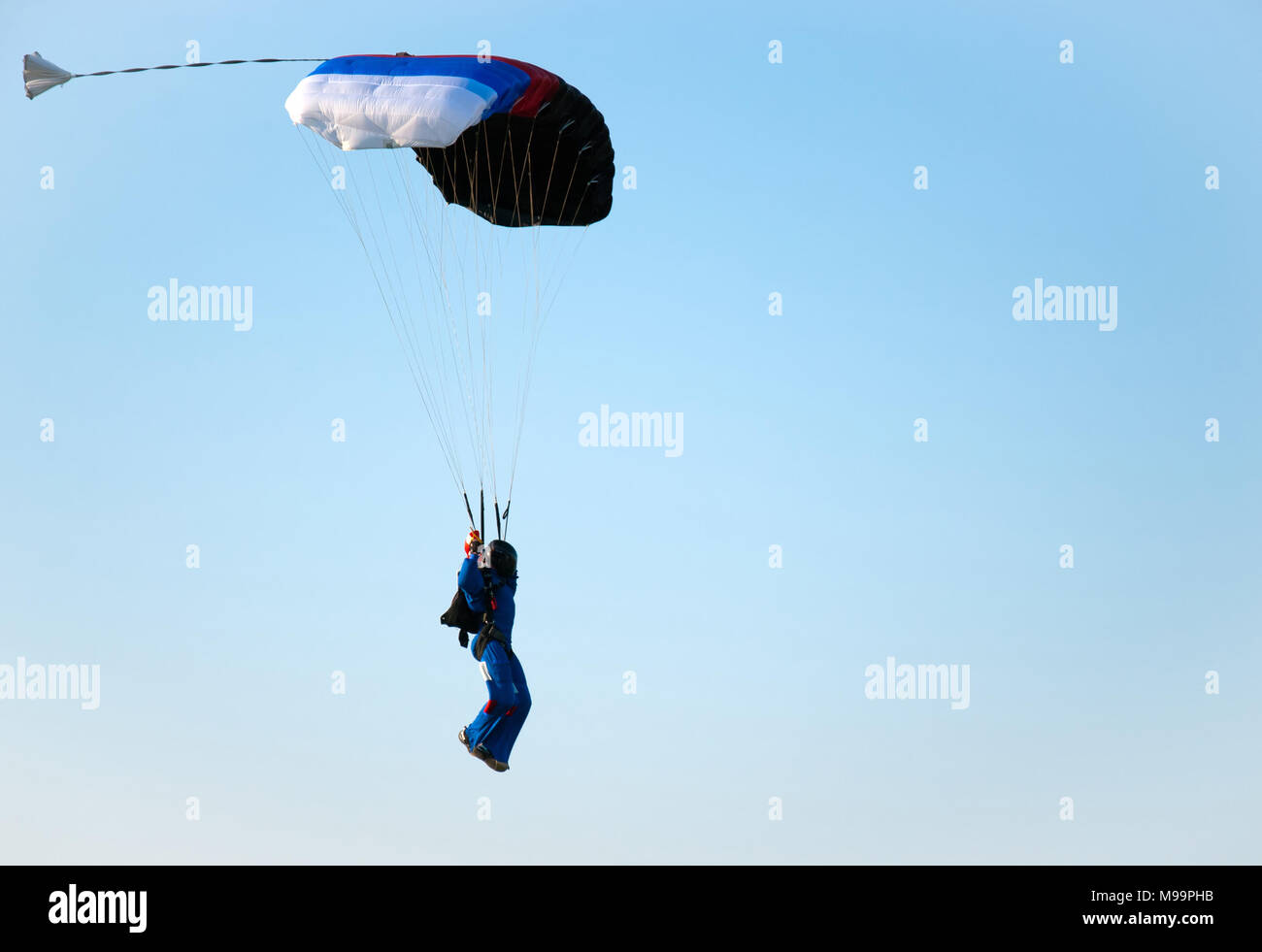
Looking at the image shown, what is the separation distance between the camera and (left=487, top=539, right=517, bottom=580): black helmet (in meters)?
18.2

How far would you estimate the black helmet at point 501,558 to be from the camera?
59.7ft

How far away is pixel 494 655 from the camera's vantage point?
59.7ft

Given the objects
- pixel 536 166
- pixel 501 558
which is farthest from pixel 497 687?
pixel 536 166

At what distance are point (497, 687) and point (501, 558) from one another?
149 cm

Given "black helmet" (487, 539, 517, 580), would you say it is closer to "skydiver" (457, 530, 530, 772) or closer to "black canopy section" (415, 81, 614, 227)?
"skydiver" (457, 530, 530, 772)

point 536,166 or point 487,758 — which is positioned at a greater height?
point 536,166

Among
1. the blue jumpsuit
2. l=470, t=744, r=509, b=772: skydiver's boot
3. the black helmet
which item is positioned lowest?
l=470, t=744, r=509, b=772: skydiver's boot

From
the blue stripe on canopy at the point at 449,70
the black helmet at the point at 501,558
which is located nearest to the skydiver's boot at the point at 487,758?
the black helmet at the point at 501,558

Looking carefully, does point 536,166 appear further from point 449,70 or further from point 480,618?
point 480,618

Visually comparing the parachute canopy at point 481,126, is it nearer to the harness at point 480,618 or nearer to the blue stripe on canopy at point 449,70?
the blue stripe on canopy at point 449,70

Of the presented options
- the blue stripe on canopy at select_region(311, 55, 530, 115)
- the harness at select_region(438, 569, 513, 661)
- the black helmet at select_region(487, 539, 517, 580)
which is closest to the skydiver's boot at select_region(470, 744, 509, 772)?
the harness at select_region(438, 569, 513, 661)
